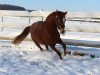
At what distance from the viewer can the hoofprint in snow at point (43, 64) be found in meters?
6.58

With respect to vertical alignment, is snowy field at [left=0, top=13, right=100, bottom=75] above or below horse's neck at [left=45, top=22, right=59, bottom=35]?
below

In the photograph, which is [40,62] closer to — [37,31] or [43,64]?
[43,64]

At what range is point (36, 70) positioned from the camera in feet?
22.0

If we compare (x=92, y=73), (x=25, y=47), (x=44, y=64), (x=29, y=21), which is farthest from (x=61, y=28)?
(x=29, y=21)

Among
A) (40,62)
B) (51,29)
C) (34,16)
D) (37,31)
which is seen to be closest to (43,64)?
(40,62)

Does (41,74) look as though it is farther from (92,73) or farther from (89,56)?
(89,56)

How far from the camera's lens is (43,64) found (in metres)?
7.38

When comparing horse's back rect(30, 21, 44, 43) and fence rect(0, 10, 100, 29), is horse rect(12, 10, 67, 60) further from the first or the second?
fence rect(0, 10, 100, 29)

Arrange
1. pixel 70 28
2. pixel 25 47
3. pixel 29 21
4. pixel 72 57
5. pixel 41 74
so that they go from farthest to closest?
pixel 29 21 → pixel 70 28 → pixel 25 47 → pixel 72 57 → pixel 41 74

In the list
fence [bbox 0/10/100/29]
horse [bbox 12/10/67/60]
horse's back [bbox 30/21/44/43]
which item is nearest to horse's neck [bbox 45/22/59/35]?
horse [bbox 12/10/67/60]

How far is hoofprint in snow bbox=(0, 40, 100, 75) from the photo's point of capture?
21.6 ft

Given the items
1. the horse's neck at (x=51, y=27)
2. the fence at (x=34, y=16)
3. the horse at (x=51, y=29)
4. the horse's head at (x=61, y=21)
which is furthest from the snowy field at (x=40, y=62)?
the fence at (x=34, y=16)

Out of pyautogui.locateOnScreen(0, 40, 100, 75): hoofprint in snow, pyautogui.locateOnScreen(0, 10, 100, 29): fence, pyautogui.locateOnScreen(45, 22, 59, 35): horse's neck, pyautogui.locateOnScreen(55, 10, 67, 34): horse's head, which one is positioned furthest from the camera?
pyautogui.locateOnScreen(0, 10, 100, 29): fence

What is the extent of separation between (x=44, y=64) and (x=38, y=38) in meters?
1.38
